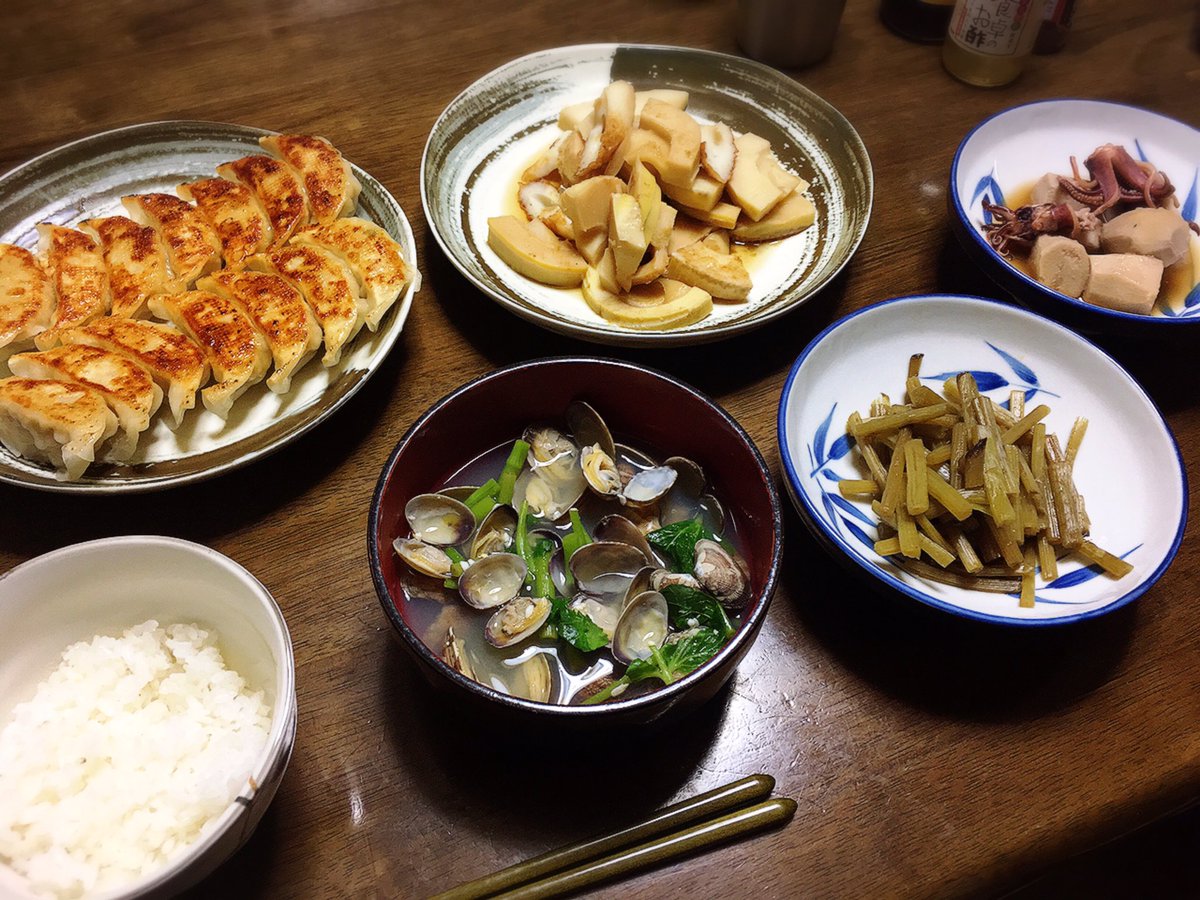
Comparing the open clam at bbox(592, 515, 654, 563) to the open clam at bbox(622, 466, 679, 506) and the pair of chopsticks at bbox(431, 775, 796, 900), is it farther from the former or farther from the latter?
the pair of chopsticks at bbox(431, 775, 796, 900)

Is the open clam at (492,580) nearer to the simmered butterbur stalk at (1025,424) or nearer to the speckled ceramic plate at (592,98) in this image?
the speckled ceramic plate at (592,98)

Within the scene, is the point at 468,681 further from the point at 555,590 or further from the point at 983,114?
the point at 983,114

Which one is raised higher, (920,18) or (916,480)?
(920,18)

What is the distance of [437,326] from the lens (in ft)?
5.47

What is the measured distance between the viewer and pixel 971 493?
1312 mm

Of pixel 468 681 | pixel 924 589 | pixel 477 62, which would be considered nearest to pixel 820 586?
pixel 924 589

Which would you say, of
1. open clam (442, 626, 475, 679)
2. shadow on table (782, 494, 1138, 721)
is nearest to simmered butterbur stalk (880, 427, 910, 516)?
shadow on table (782, 494, 1138, 721)

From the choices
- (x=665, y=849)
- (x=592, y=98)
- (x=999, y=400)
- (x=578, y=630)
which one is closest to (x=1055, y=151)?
(x=999, y=400)

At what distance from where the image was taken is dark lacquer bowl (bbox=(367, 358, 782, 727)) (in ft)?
3.28

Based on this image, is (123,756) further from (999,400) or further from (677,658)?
(999,400)

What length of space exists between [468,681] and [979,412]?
1004 millimetres

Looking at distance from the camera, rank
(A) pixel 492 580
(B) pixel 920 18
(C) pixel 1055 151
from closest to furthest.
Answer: (A) pixel 492 580 < (C) pixel 1055 151 < (B) pixel 920 18

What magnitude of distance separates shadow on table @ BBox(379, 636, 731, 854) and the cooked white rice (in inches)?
9.2

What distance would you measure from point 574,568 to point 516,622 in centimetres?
12
